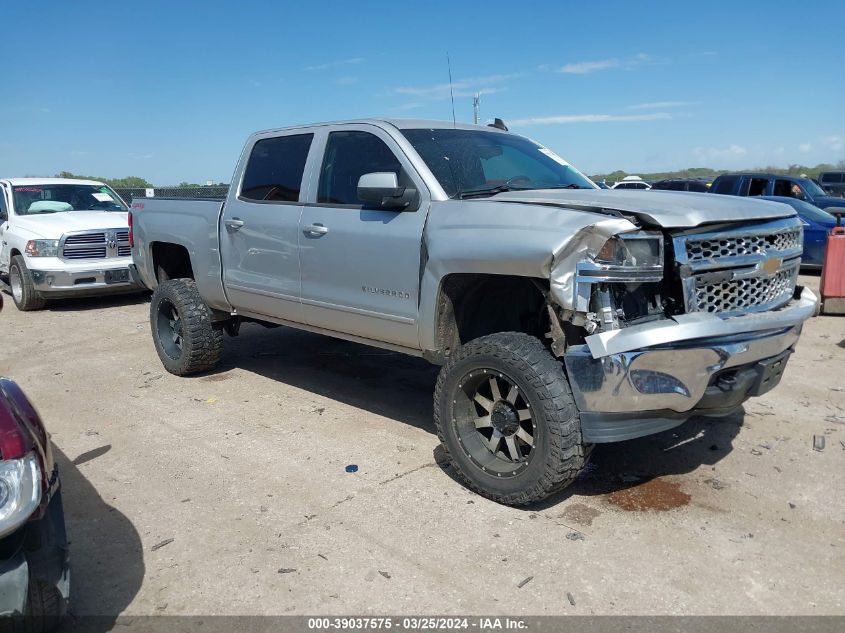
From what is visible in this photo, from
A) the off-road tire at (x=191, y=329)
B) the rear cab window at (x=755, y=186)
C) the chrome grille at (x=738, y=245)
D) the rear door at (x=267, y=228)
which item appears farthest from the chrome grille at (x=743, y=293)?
the rear cab window at (x=755, y=186)

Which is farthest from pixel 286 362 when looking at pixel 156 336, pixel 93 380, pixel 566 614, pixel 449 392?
pixel 566 614

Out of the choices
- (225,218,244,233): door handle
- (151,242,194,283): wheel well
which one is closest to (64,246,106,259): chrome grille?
(151,242,194,283): wheel well

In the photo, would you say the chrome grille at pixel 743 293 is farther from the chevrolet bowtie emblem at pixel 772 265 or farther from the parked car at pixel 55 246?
the parked car at pixel 55 246

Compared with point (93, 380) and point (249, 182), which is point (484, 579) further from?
point (93, 380)

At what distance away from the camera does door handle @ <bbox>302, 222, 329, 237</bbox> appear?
4.82m

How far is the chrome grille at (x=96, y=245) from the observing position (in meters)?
10.1

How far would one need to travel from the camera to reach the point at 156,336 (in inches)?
262

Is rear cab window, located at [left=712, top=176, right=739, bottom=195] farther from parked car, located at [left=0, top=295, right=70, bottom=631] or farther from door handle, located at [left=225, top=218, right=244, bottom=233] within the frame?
parked car, located at [left=0, top=295, right=70, bottom=631]

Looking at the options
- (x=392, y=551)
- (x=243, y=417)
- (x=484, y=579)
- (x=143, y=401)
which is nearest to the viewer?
(x=484, y=579)

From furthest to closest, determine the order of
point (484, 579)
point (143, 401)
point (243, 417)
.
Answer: point (143, 401)
point (243, 417)
point (484, 579)

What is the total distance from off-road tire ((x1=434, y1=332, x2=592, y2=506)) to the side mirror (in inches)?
38.4

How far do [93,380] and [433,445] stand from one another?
3563 millimetres

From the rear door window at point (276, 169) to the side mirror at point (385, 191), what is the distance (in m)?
1.07

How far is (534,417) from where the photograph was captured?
362cm
